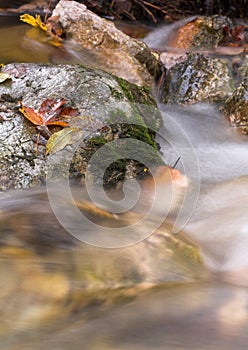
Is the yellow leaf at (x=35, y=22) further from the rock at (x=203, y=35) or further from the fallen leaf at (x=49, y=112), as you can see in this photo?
the fallen leaf at (x=49, y=112)

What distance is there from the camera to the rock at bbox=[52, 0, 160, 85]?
19.0ft

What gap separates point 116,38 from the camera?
6199 mm

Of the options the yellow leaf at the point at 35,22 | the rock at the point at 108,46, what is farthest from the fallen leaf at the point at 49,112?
the yellow leaf at the point at 35,22

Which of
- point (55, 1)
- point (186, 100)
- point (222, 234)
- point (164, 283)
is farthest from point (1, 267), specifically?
point (55, 1)

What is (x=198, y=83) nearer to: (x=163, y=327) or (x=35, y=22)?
(x=35, y=22)

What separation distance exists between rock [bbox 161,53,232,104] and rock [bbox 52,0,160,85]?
0.39 metres

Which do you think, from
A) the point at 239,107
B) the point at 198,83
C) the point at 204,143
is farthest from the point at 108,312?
the point at 198,83

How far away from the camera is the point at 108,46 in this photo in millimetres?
6199

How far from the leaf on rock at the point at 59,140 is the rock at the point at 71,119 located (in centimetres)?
3

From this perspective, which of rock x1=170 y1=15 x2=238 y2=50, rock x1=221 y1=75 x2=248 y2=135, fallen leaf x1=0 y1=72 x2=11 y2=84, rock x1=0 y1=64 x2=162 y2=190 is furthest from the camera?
rock x1=170 y1=15 x2=238 y2=50

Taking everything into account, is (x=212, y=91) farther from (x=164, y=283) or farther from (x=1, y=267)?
(x=1, y=267)

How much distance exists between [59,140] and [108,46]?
140 inches

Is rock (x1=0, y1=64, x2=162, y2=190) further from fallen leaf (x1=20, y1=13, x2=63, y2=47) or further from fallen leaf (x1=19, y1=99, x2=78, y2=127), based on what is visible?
fallen leaf (x1=20, y1=13, x2=63, y2=47)

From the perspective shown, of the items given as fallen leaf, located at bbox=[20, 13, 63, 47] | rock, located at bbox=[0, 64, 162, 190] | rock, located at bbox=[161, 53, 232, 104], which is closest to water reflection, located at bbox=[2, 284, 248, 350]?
rock, located at bbox=[0, 64, 162, 190]
